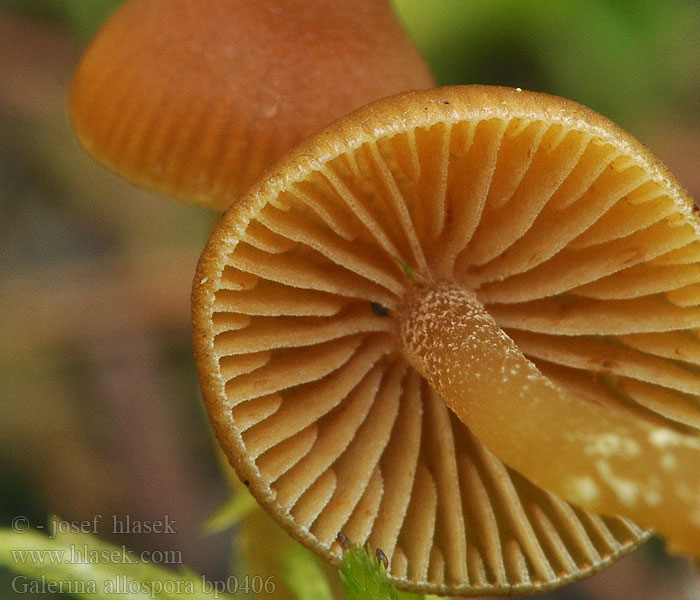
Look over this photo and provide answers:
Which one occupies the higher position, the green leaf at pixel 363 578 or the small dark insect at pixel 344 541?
the small dark insect at pixel 344 541

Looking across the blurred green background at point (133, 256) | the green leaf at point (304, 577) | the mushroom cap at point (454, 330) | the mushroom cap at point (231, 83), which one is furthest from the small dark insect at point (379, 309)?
the blurred green background at point (133, 256)

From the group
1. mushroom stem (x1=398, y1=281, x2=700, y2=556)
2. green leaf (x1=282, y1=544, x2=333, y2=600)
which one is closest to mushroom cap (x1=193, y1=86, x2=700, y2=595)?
mushroom stem (x1=398, y1=281, x2=700, y2=556)

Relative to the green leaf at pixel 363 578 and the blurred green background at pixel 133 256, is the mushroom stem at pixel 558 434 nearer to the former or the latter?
the green leaf at pixel 363 578

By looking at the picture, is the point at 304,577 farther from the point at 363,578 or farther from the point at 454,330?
the point at 454,330

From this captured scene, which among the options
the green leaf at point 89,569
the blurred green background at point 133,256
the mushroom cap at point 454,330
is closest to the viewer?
the mushroom cap at point 454,330

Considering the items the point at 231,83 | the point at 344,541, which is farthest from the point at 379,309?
the point at 231,83

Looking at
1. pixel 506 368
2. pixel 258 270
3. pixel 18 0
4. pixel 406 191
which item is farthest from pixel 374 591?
pixel 18 0
